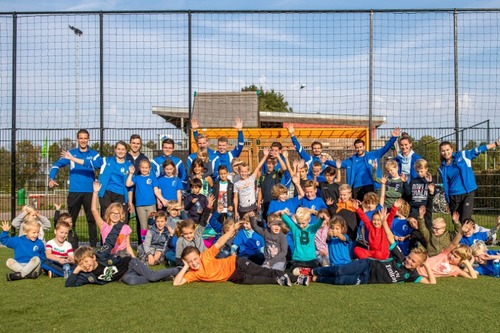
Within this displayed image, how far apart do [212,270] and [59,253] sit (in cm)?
245

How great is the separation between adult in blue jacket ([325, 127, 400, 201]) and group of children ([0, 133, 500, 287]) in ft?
0.52

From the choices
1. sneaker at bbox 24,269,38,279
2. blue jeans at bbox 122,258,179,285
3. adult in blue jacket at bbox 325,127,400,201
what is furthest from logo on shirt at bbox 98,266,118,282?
adult in blue jacket at bbox 325,127,400,201

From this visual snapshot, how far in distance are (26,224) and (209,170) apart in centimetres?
318

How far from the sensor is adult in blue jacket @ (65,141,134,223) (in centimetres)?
918

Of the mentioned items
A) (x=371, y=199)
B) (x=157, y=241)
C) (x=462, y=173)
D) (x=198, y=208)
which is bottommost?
(x=157, y=241)

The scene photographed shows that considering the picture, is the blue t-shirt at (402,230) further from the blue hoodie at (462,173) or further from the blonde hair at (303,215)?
the blonde hair at (303,215)

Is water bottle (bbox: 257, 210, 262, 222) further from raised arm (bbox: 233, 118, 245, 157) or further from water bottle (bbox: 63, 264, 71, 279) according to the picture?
water bottle (bbox: 63, 264, 71, 279)

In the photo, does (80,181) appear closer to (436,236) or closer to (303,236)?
(303,236)

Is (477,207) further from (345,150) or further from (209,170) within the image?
(209,170)

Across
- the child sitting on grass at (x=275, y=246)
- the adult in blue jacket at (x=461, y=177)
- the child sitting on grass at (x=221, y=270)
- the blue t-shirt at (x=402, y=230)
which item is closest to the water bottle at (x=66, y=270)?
the child sitting on grass at (x=221, y=270)

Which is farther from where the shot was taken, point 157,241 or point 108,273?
point 157,241

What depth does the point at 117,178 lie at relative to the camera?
9234mm

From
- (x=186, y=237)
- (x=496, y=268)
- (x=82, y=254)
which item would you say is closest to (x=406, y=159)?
(x=496, y=268)

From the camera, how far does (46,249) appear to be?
754cm
